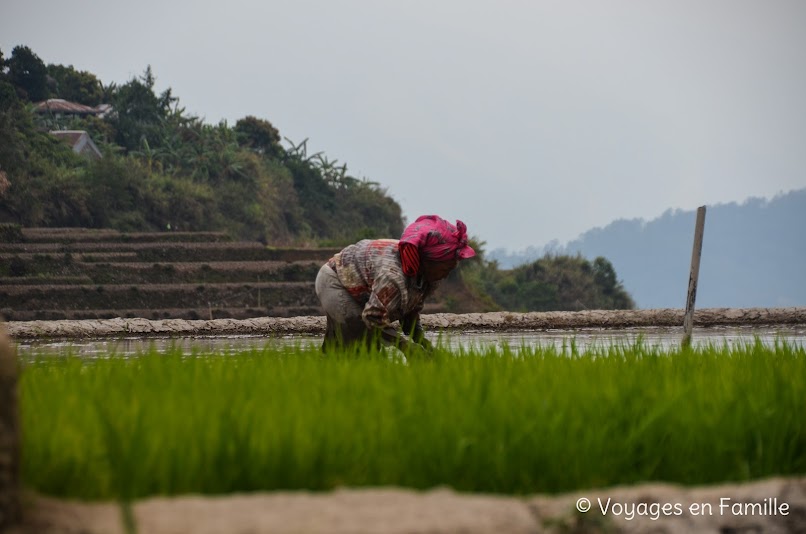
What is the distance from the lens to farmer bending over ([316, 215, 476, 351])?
5.78 metres

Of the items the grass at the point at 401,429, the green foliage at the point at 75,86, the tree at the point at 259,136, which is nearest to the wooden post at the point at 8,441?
the grass at the point at 401,429

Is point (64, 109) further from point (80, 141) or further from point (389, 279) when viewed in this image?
point (389, 279)

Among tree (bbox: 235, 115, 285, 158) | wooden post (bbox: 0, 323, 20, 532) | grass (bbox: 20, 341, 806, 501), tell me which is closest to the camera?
wooden post (bbox: 0, 323, 20, 532)

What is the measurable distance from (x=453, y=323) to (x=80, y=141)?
26.5 m

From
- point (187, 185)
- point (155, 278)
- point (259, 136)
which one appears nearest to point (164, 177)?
point (187, 185)

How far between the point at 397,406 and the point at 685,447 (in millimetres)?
886

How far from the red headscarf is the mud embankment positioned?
29.5 feet

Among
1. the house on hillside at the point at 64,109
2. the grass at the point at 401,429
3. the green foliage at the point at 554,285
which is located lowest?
the grass at the point at 401,429

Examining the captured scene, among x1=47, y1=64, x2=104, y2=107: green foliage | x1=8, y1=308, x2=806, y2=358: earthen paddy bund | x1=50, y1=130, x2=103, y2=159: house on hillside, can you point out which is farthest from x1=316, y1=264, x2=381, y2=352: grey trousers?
x1=47, y1=64, x2=104, y2=107: green foliage

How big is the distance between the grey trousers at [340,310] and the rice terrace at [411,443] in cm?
56

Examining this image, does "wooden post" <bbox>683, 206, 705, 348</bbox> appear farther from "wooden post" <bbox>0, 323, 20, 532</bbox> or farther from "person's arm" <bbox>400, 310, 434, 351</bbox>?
"wooden post" <bbox>0, 323, 20, 532</bbox>

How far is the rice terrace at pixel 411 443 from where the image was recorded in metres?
2.70

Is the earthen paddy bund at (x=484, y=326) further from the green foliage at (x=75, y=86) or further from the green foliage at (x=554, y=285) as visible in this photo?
the green foliage at (x=75, y=86)

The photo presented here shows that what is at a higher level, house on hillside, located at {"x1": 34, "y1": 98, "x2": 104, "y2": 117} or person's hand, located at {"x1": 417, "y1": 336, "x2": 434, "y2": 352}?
house on hillside, located at {"x1": 34, "y1": 98, "x2": 104, "y2": 117}
